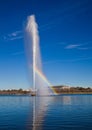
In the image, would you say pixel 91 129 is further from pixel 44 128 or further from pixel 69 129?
pixel 44 128

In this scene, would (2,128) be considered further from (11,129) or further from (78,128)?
(78,128)

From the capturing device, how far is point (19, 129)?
35.7 metres

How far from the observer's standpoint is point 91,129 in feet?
116

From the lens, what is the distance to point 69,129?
35.3 meters

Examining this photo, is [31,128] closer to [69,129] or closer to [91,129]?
[69,129]

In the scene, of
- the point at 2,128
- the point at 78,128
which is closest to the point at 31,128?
the point at 2,128

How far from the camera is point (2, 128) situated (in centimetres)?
3703

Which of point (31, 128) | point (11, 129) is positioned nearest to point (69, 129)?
point (31, 128)

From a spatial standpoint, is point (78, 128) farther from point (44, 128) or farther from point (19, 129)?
point (19, 129)

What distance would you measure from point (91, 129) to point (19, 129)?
9746 millimetres

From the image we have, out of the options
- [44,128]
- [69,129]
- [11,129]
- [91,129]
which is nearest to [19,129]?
[11,129]

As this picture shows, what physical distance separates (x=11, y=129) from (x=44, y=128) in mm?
4566

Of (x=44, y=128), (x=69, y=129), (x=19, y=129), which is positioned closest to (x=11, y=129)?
(x=19, y=129)

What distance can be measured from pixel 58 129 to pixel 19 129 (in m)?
5.30
